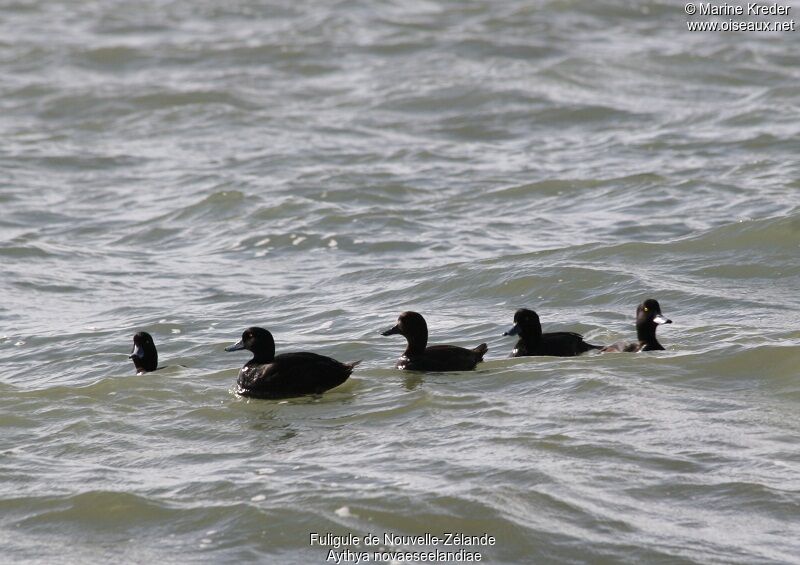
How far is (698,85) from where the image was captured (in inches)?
994

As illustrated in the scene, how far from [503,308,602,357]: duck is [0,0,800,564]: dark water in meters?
0.23

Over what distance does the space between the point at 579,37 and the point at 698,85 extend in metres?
4.94

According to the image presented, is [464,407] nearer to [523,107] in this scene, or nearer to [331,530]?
[331,530]

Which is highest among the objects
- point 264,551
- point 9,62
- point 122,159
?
point 9,62

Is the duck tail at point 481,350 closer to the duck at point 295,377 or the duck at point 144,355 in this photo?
the duck at point 295,377

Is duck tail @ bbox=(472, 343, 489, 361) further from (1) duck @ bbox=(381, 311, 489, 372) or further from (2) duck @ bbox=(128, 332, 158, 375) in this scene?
(2) duck @ bbox=(128, 332, 158, 375)

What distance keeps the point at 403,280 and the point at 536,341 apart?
362cm

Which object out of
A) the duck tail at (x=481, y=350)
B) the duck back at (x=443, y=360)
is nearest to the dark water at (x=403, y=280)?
the duck back at (x=443, y=360)

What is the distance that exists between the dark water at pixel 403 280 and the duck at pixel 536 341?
23cm

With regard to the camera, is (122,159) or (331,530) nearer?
(331,530)

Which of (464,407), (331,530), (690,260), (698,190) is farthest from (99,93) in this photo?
(331,530)

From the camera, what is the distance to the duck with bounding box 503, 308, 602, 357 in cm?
1123
